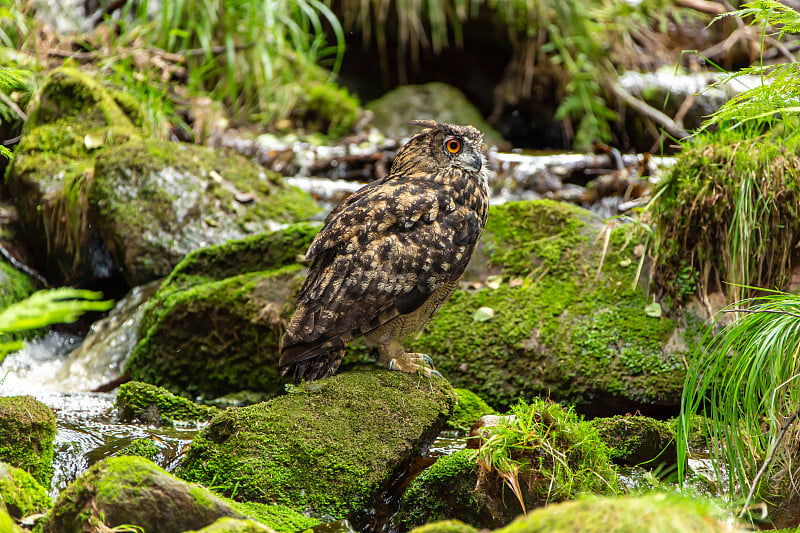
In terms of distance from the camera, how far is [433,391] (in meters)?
3.36

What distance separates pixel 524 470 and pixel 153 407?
2204 mm

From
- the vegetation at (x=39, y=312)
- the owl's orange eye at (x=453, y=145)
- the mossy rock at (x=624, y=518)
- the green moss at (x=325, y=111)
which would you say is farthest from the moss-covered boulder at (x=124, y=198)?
the mossy rock at (x=624, y=518)

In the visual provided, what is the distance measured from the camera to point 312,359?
3.61 metres

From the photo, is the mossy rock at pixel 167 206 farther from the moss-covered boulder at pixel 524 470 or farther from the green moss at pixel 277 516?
the moss-covered boulder at pixel 524 470

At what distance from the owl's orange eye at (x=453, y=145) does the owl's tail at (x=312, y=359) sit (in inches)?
48.6

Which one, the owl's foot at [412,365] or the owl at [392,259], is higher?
the owl at [392,259]

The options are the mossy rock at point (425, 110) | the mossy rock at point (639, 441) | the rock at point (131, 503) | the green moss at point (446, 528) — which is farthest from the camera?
the mossy rock at point (425, 110)

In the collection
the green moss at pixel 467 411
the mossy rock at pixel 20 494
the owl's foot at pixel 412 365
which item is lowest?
the green moss at pixel 467 411

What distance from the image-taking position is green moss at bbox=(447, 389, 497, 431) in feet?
12.8

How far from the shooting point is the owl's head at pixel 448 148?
377 centimetres

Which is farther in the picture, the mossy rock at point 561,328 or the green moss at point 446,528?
the mossy rock at point 561,328

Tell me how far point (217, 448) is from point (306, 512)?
0.51 meters

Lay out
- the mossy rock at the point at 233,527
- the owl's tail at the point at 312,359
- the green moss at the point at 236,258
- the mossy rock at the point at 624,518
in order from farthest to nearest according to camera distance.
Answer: the green moss at the point at 236,258 → the owl's tail at the point at 312,359 → the mossy rock at the point at 233,527 → the mossy rock at the point at 624,518

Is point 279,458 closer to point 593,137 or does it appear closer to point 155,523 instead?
point 155,523
